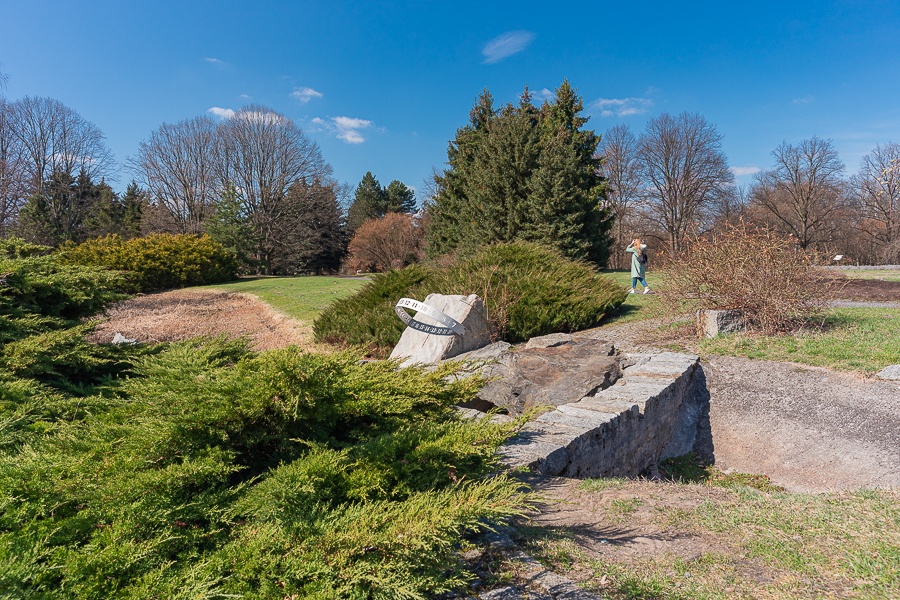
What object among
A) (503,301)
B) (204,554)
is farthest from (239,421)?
(503,301)

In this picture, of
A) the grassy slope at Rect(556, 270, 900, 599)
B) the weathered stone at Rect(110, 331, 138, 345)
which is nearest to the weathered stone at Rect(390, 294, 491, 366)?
the weathered stone at Rect(110, 331, 138, 345)

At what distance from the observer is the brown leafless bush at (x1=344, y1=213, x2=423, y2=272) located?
31.5 metres

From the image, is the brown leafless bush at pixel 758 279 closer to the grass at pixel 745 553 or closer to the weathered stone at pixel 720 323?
the weathered stone at pixel 720 323

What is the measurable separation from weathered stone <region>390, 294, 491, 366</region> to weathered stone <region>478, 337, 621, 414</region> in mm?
695

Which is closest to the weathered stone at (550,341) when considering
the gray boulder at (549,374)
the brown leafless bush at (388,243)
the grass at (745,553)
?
the gray boulder at (549,374)

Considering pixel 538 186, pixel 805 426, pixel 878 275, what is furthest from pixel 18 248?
pixel 878 275

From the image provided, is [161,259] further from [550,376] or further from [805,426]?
[805,426]

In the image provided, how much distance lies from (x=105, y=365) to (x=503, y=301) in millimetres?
5306

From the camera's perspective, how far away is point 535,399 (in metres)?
5.18

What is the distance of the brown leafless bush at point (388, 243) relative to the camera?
3153cm

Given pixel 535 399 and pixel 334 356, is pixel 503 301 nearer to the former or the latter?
pixel 535 399

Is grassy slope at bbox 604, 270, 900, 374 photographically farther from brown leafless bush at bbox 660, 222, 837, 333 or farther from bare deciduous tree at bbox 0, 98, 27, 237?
bare deciduous tree at bbox 0, 98, 27, 237

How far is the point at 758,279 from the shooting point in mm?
6965

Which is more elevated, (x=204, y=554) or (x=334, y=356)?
(x=334, y=356)
